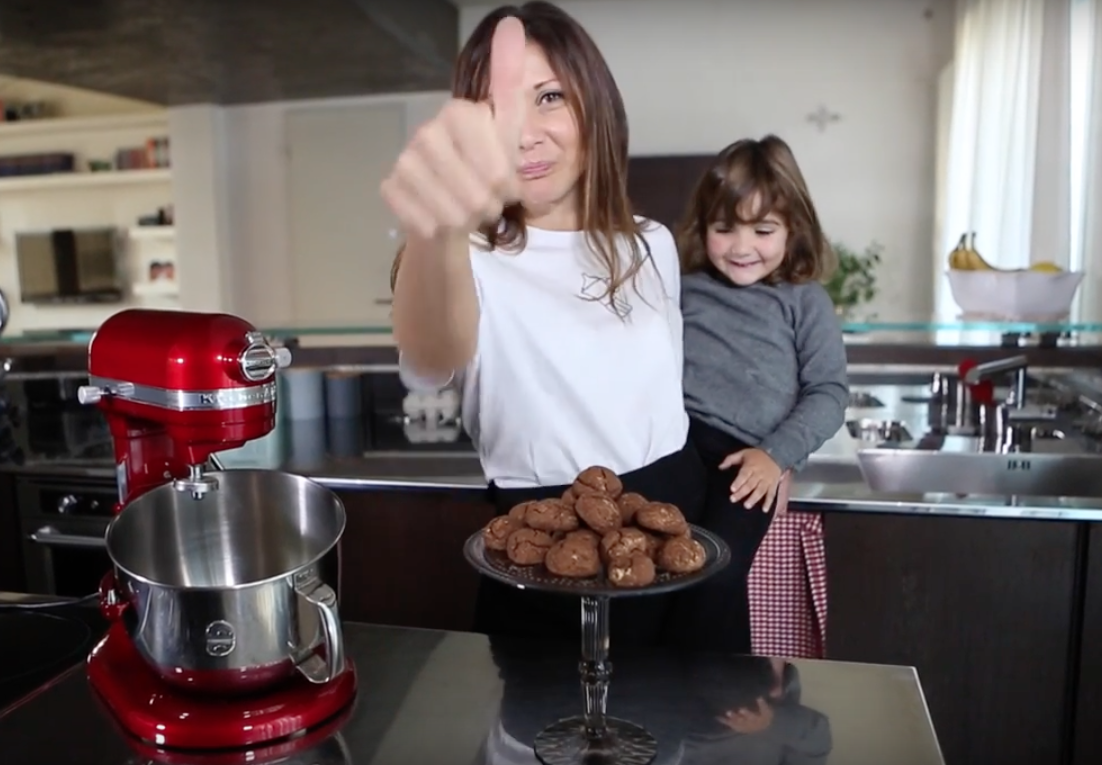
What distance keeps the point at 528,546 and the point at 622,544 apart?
0.07 metres

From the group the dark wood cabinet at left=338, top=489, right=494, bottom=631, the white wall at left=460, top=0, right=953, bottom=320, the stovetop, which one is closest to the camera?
the stovetop

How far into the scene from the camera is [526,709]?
0.78 metres

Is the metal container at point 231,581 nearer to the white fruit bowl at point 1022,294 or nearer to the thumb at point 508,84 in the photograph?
the thumb at point 508,84

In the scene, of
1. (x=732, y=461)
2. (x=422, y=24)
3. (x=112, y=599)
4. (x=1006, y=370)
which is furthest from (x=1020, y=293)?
(x=422, y=24)

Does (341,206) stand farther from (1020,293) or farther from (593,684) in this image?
(593,684)

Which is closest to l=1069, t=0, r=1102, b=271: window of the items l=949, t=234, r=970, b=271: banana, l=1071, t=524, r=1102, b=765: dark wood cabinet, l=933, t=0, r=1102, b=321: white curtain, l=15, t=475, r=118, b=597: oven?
l=933, t=0, r=1102, b=321: white curtain

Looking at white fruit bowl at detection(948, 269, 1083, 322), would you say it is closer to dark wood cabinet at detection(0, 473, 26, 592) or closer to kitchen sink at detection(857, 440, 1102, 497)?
kitchen sink at detection(857, 440, 1102, 497)

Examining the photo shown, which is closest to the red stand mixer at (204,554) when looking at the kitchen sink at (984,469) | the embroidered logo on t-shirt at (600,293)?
the embroidered logo on t-shirt at (600,293)

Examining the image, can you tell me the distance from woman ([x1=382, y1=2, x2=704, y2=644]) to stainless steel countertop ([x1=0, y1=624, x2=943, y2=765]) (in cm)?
15

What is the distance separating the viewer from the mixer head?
0.71 metres

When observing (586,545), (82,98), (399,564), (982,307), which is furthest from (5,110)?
(586,545)

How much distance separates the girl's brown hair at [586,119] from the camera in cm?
88

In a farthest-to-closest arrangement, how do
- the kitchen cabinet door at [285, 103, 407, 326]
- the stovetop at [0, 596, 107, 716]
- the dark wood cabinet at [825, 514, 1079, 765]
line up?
the kitchen cabinet door at [285, 103, 407, 326] → the dark wood cabinet at [825, 514, 1079, 765] → the stovetop at [0, 596, 107, 716]

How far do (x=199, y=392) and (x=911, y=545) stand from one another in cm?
108
